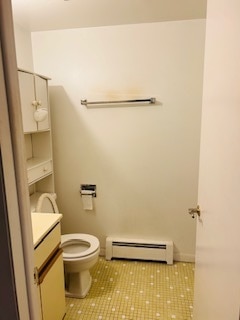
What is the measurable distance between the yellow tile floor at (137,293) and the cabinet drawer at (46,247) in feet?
2.15

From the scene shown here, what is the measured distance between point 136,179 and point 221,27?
1.67 metres

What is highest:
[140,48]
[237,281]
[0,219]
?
[140,48]

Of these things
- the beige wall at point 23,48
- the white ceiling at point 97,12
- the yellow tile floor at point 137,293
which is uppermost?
the white ceiling at point 97,12

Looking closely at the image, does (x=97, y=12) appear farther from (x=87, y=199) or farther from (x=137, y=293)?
(x=137, y=293)

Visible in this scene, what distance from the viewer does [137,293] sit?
79.9 inches

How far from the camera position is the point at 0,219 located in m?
0.62

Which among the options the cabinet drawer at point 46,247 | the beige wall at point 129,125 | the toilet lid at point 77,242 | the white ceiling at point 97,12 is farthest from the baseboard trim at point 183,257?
the white ceiling at point 97,12

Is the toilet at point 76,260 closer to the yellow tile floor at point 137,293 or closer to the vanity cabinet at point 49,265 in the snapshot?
the yellow tile floor at point 137,293

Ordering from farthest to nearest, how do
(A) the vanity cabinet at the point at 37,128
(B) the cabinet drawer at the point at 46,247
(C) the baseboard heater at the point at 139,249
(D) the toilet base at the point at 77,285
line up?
(C) the baseboard heater at the point at 139,249, (D) the toilet base at the point at 77,285, (A) the vanity cabinet at the point at 37,128, (B) the cabinet drawer at the point at 46,247

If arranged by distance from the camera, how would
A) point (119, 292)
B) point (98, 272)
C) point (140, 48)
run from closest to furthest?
point (119, 292), point (140, 48), point (98, 272)

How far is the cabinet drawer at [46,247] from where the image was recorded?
4.45 feet

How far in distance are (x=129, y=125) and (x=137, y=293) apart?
148 cm

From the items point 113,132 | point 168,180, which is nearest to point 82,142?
point 113,132

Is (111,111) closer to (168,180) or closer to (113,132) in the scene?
(113,132)
